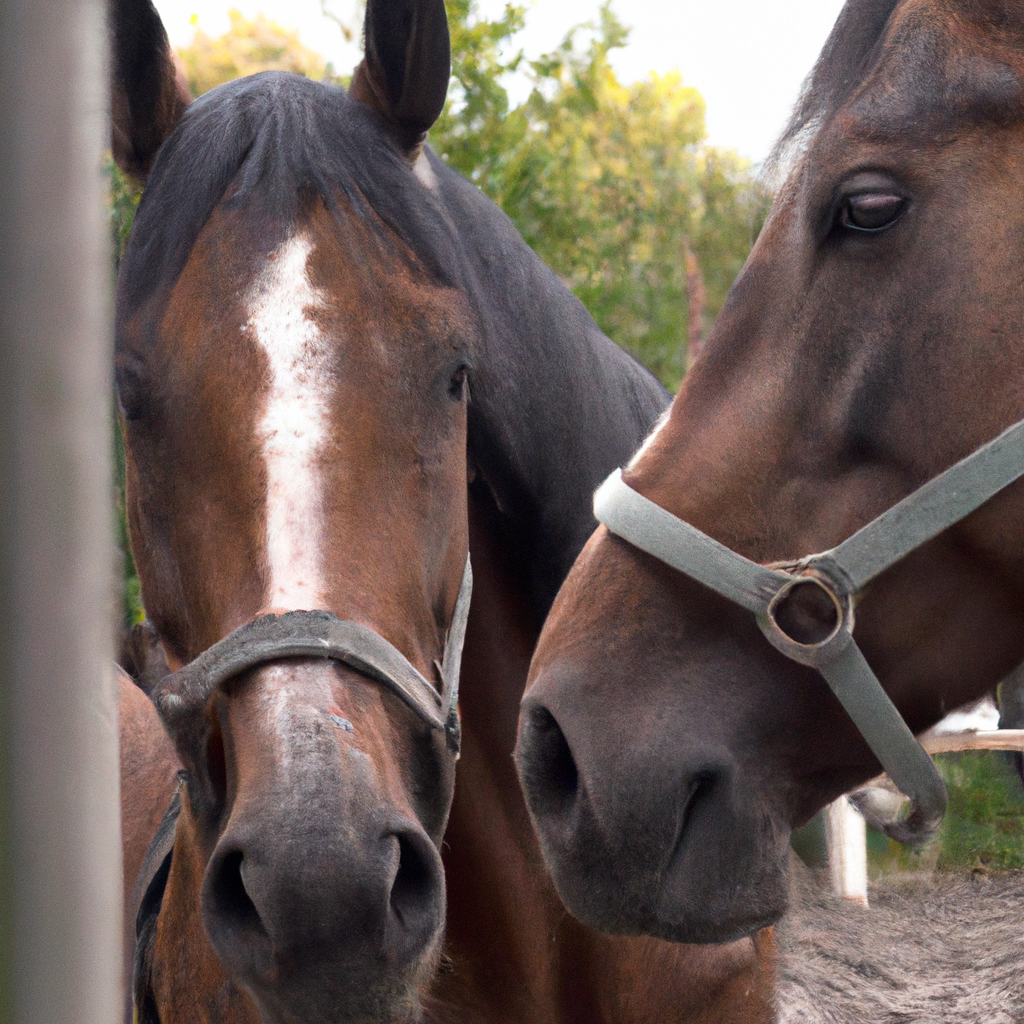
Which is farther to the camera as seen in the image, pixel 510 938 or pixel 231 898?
pixel 510 938

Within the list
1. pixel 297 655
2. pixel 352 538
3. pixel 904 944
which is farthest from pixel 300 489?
pixel 904 944

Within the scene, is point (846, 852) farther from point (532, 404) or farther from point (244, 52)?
point (244, 52)

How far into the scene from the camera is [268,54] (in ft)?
56.3

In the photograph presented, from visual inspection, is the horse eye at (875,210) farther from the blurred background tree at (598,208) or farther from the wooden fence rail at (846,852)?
the wooden fence rail at (846,852)

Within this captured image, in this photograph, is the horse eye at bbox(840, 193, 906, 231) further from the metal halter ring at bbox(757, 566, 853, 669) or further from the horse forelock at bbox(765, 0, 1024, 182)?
the metal halter ring at bbox(757, 566, 853, 669)

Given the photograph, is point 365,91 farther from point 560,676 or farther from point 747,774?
point 747,774

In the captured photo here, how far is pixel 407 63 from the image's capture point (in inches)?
80.6

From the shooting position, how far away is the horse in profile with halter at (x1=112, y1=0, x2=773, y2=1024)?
58.5 inches

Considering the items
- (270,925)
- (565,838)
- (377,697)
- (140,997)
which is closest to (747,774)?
(565,838)

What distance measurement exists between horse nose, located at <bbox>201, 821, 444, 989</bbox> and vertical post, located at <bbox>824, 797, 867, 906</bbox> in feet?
14.8

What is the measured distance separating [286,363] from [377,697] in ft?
1.72

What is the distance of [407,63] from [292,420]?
0.78 metres

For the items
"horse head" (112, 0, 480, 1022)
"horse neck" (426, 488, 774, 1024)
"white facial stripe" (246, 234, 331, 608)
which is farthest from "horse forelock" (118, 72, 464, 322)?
"horse neck" (426, 488, 774, 1024)

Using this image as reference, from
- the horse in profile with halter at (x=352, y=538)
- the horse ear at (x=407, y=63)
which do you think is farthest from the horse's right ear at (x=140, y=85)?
the horse ear at (x=407, y=63)
